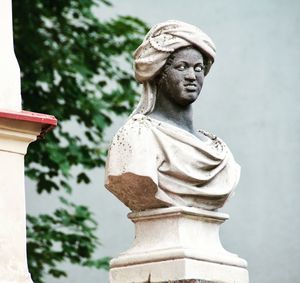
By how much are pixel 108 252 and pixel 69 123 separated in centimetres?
181

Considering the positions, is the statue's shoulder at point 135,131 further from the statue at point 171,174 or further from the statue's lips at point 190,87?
the statue's lips at point 190,87

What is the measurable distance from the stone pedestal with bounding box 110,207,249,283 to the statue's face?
0.92 m

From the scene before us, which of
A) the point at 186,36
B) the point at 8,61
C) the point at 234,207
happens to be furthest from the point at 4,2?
the point at 234,207

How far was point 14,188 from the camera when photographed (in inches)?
583

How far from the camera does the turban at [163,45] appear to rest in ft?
45.6

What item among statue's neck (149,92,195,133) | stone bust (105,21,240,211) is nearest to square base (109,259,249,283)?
stone bust (105,21,240,211)

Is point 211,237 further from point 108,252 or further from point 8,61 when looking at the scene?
point 108,252

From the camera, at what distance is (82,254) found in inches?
848

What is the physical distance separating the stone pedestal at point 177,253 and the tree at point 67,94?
722 centimetres

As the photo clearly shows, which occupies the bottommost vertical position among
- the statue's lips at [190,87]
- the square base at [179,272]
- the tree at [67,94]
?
the square base at [179,272]

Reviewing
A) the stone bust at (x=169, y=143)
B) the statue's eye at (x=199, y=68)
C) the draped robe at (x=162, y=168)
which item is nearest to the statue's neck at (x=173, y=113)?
the stone bust at (x=169, y=143)

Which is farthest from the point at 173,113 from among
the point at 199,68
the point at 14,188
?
the point at 14,188

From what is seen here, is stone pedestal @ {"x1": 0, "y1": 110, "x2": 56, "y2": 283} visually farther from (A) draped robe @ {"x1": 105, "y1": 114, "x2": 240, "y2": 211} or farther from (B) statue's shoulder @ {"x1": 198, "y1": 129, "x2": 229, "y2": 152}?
(B) statue's shoulder @ {"x1": 198, "y1": 129, "x2": 229, "y2": 152}

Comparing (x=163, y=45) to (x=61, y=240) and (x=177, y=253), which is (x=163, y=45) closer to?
(x=177, y=253)
